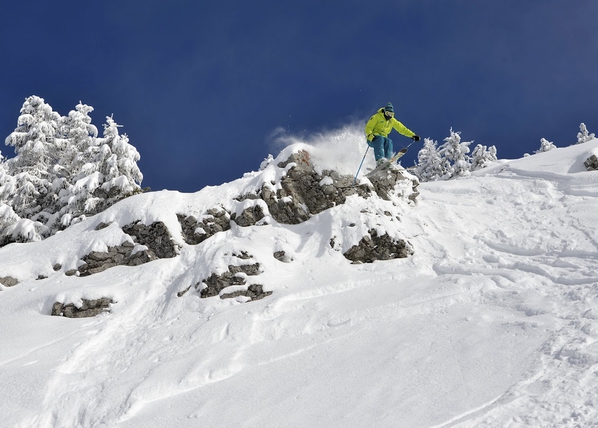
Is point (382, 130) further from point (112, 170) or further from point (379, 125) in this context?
point (112, 170)

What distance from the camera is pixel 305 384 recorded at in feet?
23.3

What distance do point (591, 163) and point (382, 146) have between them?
9.93m

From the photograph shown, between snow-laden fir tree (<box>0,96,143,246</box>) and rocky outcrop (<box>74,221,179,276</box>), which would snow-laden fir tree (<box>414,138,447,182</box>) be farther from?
rocky outcrop (<box>74,221,179,276</box>)

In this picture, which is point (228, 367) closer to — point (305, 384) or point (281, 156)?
point (305, 384)

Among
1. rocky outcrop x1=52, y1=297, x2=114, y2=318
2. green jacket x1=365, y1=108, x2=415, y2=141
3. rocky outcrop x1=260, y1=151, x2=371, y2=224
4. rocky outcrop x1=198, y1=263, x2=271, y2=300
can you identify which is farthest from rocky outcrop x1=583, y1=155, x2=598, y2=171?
rocky outcrop x1=52, y1=297, x2=114, y2=318

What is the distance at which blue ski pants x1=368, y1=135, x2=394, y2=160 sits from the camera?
1576 centimetres

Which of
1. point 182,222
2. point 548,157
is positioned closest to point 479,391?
point 182,222

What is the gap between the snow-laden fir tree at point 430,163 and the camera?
4066 centimetres

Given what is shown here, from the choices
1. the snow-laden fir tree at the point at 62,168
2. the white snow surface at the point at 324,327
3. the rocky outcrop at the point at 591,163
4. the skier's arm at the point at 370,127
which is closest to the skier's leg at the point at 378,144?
the skier's arm at the point at 370,127

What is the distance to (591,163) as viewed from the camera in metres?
18.0

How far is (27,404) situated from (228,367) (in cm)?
375

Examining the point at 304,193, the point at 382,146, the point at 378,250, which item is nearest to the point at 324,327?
the point at 378,250

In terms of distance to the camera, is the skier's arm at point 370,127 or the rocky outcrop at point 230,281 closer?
the rocky outcrop at point 230,281

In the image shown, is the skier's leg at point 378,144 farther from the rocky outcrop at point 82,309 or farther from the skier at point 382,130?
the rocky outcrop at point 82,309
